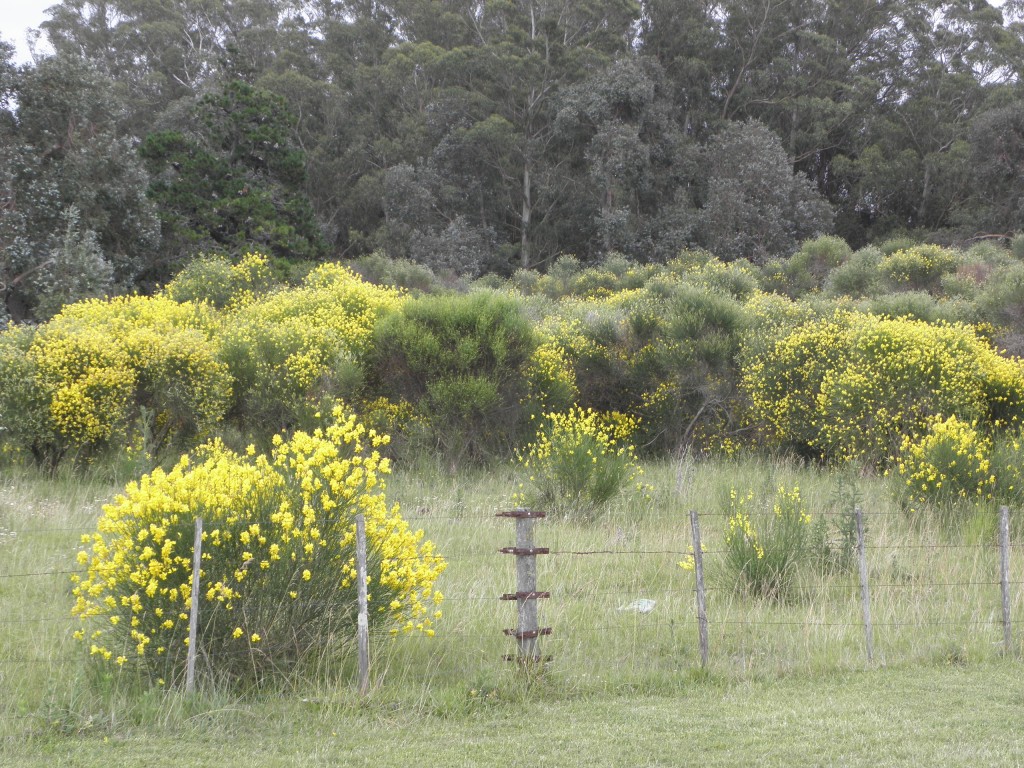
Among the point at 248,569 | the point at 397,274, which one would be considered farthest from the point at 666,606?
the point at 397,274

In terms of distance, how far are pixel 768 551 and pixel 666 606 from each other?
48.3 inches

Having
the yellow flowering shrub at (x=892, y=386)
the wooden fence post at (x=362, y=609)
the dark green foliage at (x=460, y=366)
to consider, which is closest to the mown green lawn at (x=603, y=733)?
the wooden fence post at (x=362, y=609)

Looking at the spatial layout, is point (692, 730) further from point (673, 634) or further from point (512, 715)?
point (673, 634)

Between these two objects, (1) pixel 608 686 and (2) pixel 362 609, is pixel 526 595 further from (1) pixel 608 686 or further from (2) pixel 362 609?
(2) pixel 362 609

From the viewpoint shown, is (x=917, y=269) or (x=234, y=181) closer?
(x=917, y=269)

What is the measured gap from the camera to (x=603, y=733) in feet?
19.8

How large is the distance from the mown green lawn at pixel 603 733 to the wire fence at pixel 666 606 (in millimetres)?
639

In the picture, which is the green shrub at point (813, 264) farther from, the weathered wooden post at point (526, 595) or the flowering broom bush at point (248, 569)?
the flowering broom bush at point (248, 569)

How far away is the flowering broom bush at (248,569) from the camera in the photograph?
6559mm

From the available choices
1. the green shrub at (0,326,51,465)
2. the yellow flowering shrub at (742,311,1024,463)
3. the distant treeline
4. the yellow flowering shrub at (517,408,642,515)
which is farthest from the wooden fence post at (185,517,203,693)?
the distant treeline

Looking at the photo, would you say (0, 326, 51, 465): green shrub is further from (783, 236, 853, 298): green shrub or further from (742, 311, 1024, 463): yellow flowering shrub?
(783, 236, 853, 298): green shrub

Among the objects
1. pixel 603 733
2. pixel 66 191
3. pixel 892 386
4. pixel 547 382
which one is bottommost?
pixel 603 733

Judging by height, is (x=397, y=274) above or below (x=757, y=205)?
below

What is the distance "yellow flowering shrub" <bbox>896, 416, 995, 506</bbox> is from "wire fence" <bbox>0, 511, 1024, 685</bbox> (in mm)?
1211
